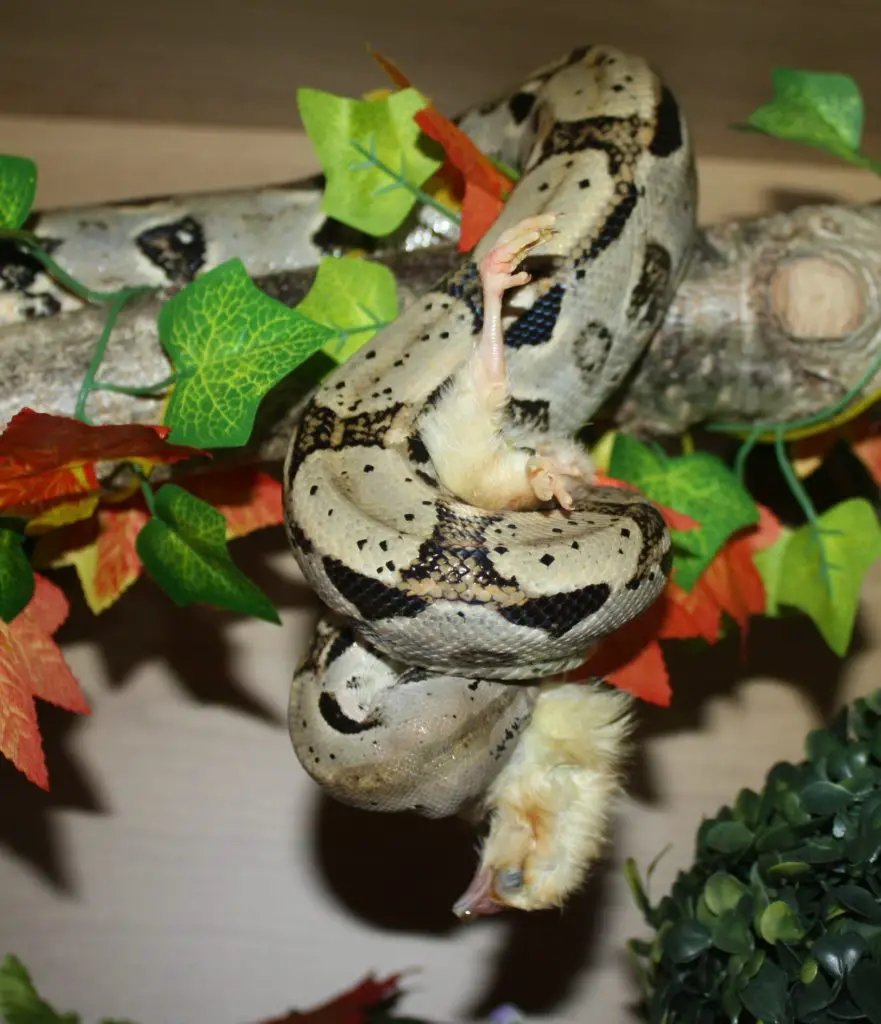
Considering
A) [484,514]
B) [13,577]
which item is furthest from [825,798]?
[13,577]

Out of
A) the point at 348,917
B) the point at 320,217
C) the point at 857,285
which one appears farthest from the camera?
the point at 348,917

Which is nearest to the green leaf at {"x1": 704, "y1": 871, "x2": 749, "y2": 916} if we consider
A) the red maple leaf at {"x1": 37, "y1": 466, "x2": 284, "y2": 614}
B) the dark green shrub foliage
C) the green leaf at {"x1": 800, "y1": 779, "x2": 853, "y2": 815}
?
the dark green shrub foliage

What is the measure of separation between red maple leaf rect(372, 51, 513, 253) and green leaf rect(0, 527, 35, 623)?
702mm

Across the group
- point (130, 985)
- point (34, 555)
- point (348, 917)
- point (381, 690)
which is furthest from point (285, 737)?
point (381, 690)

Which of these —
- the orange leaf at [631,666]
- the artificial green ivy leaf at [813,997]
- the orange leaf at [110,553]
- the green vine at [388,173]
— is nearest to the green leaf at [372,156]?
the green vine at [388,173]

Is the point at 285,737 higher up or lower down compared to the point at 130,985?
higher up

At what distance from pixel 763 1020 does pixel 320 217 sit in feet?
4.40

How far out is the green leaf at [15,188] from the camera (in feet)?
4.33

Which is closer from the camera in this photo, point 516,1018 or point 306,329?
point 306,329

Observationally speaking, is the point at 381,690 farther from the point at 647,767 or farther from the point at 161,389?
the point at 647,767

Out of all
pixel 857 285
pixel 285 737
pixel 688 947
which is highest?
pixel 857 285

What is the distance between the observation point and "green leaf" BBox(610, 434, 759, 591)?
4.82 ft

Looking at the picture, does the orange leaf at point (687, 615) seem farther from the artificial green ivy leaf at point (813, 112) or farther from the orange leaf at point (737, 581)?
the artificial green ivy leaf at point (813, 112)

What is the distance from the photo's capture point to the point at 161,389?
134 centimetres
